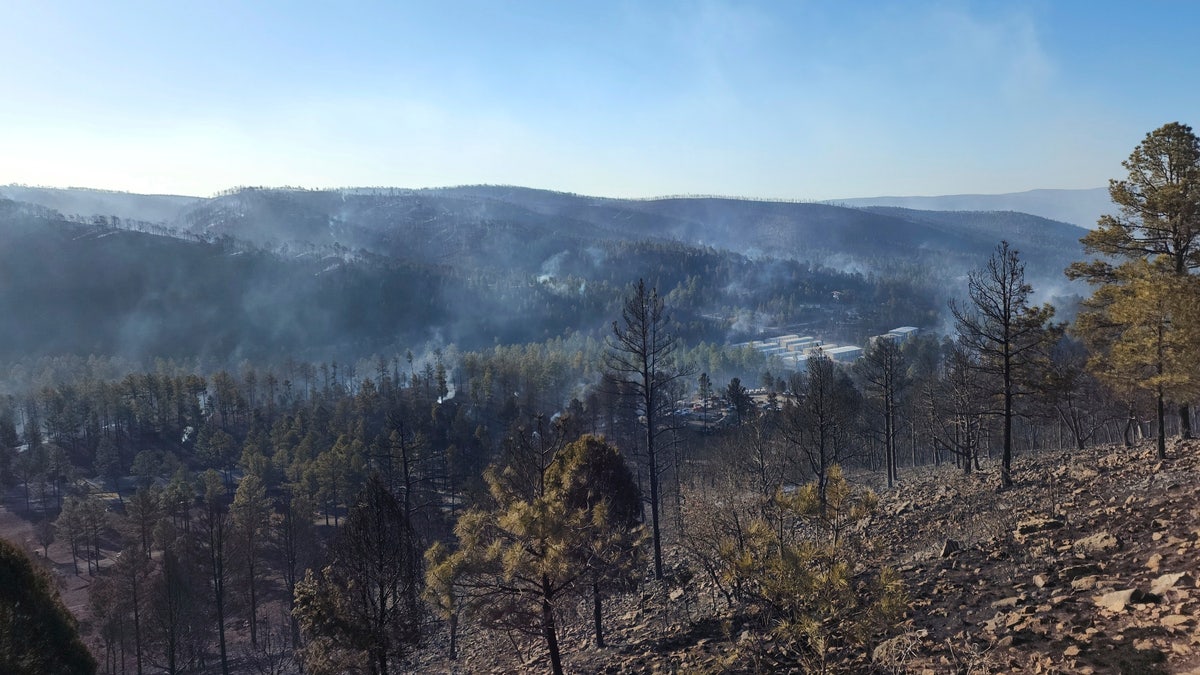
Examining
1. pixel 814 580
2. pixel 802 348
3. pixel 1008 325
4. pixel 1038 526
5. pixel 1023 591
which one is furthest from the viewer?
pixel 802 348

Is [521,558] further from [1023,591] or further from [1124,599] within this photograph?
[1124,599]

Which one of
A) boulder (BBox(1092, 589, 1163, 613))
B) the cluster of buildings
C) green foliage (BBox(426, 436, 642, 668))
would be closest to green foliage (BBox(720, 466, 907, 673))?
green foliage (BBox(426, 436, 642, 668))

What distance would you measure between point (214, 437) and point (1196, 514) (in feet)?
226

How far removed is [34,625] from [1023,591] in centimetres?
2018

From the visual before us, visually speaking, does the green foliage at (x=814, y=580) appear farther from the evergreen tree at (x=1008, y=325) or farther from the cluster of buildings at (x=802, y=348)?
the cluster of buildings at (x=802, y=348)

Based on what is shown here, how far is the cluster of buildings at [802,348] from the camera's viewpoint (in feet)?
384

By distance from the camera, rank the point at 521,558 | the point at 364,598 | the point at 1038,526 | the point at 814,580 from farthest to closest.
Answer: the point at 364,598
the point at 1038,526
the point at 521,558
the point at 814,580

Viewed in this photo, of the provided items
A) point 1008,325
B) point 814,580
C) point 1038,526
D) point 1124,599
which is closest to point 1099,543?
point 1038,526

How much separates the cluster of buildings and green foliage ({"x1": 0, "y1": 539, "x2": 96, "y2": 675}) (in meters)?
104

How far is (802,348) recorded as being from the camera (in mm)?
132500

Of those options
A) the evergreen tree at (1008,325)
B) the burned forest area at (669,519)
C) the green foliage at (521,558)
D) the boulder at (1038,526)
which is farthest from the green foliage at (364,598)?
the evergreen tree at (1008,325)

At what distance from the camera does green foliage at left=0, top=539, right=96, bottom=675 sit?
13195 millimetres

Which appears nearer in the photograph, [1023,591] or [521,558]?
[521,558]

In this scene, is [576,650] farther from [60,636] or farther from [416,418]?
[416,418]
